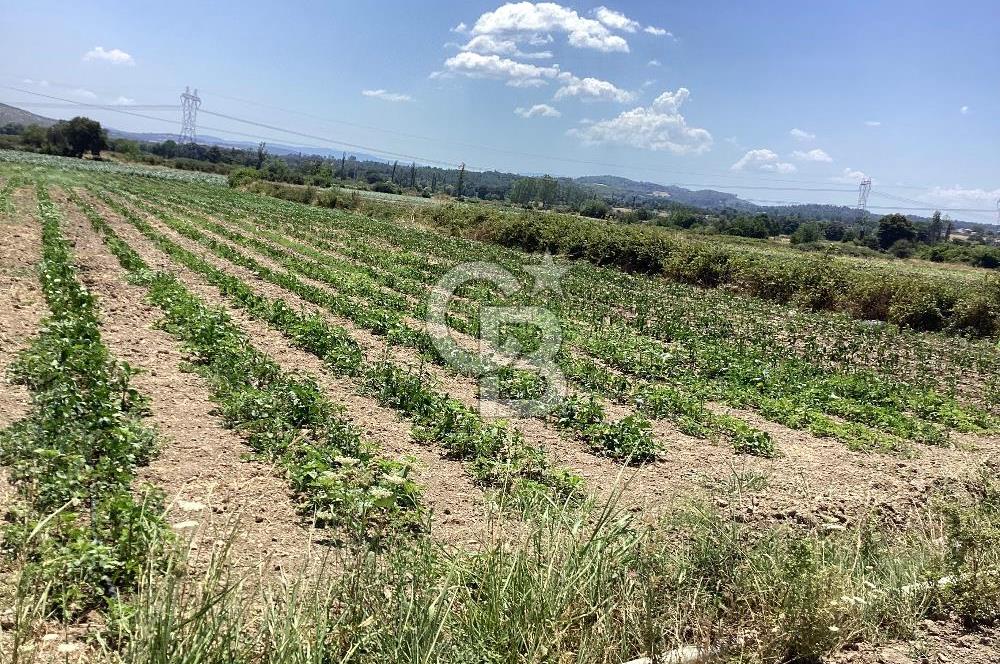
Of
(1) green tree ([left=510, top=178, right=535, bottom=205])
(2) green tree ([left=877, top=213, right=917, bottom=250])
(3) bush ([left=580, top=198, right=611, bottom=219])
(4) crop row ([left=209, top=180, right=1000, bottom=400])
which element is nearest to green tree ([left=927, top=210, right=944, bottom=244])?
(2) green tree ([left=877, top=213, right=917, bottom=250])

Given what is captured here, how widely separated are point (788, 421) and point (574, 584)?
22.5 feet

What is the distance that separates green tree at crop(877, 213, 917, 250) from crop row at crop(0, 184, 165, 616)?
271 ft

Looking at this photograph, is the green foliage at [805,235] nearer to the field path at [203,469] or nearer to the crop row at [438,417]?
the crop row at [438,417]

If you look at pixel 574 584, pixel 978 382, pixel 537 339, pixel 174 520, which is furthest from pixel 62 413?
pixel 978 382

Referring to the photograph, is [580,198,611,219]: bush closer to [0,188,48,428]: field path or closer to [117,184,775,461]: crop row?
[0,188,48,428]: field path

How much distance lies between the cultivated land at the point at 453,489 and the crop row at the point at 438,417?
0.05m

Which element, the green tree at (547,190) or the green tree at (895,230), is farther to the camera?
the green tree at (547,190)

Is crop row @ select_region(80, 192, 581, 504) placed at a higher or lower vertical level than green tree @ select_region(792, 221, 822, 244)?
lower

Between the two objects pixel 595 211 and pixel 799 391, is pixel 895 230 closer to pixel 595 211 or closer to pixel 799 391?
pixel 595 211

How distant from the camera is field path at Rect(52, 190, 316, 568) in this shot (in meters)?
4.53
